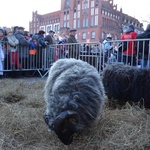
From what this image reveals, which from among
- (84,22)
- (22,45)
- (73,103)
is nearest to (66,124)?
(73,103)

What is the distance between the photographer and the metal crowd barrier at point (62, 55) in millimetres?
6855

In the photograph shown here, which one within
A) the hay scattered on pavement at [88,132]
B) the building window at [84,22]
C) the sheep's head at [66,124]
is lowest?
the hay scattered on pavement at [88,132]

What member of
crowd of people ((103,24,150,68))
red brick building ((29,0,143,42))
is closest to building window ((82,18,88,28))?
red brick building ((29,0,143,42))

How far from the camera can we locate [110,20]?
53.2 m

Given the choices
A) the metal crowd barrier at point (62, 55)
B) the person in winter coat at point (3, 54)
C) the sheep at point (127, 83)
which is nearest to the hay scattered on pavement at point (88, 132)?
the sheep at point (127, 83)

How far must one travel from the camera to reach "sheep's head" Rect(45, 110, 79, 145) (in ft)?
7.53

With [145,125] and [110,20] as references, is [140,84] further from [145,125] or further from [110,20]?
[110,20]

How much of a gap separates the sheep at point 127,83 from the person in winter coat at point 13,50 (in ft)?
16.9

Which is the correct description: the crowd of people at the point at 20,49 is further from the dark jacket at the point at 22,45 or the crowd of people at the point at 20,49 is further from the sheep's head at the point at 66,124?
the sheep's head at the point at 66,124

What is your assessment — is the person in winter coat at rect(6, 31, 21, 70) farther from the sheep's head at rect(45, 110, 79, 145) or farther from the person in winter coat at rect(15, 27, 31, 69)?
the sheep's head at rect(45, 110, 79, 145)

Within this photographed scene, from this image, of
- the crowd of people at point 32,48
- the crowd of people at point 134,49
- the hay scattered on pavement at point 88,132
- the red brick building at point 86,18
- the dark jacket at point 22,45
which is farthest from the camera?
the red brick building at point 86,18

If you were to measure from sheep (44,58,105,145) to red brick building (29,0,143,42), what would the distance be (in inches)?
1732

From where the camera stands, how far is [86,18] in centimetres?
5900

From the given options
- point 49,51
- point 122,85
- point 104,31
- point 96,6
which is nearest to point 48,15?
point 96,6
